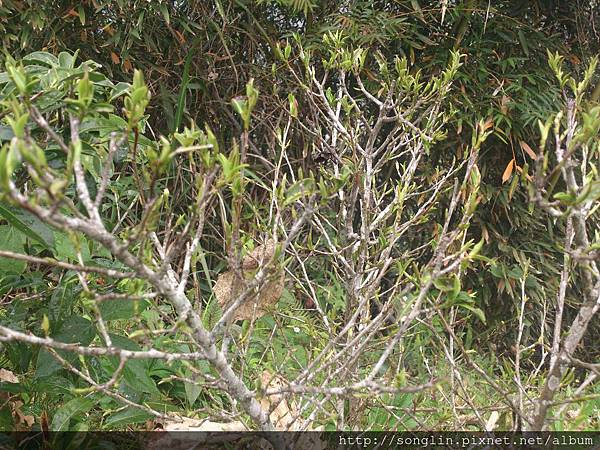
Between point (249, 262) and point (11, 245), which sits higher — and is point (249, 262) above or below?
below

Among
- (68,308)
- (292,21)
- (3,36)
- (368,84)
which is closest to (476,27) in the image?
(368,84)

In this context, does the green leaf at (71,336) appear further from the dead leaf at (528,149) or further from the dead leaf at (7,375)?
the dead leaf at (528,149)

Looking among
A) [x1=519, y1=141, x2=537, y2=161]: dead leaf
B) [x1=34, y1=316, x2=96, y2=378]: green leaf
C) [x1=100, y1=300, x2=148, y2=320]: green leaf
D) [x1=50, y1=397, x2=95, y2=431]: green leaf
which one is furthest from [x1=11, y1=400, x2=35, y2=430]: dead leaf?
[x1=519, y1=141, x2=537, y2=161]: dead leaf

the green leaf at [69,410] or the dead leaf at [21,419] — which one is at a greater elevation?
the green leaf at [69,410]

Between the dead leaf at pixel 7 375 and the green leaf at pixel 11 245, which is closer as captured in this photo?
the green leaf at pixel 11 245

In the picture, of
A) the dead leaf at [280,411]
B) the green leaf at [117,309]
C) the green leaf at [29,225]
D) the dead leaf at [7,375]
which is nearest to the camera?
the green leaf at [29,225]

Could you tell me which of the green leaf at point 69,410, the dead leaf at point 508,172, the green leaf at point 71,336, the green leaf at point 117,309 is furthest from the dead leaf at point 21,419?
the dead leaf at point 508,172

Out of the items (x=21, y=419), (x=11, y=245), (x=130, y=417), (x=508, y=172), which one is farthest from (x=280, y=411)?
(x=508, y=172)

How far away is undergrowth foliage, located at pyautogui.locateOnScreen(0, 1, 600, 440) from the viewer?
77cm

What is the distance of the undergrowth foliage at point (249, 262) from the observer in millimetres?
774

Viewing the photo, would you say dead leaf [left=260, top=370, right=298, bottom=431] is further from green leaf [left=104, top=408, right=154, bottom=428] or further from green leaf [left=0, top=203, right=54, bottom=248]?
green leaf [left=0, top=203, right=54, bottom=248]

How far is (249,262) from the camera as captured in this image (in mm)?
1643

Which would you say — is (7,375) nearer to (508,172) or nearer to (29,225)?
(29,225)

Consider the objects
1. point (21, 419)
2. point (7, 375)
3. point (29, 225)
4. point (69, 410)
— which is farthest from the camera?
point (7, 375)
